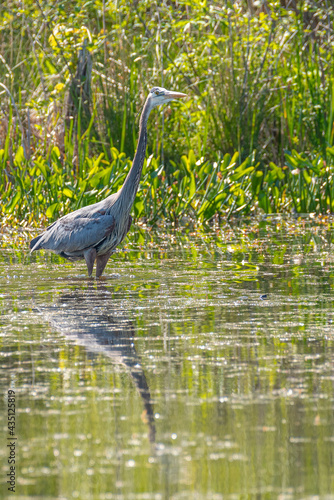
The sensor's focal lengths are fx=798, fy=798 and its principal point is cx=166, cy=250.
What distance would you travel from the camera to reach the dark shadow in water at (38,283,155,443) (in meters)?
3.21

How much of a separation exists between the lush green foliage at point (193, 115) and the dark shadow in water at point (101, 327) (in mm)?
4083

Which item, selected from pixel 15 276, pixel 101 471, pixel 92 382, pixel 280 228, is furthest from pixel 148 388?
pixel 280 228

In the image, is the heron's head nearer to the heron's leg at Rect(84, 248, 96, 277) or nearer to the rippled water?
the heron's leg at Rect(84, 248, 96, 277)

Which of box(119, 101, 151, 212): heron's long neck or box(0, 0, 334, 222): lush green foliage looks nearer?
box(119, 101, 151, 212): heron's long neck

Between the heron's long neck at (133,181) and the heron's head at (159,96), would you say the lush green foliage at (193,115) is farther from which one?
the heron's long neck at (133,181)

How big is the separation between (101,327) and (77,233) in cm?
211

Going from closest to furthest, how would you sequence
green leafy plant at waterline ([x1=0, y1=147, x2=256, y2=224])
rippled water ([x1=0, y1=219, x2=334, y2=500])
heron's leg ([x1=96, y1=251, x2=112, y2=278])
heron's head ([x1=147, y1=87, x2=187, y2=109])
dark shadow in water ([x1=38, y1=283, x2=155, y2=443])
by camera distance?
1. rippled water ([x1=0, y1=219, x2=334, y2=500])
2. dark shadow in water ([x1=38, y1=283, x2=155, y2=443])
3. heron's leg ([x1=96, y1=251, x2=112, y2=278])
4. heron's head ([x1=147, y1=87, x2=187, y2=109])
5. green leafy plant at waterline ([x1=0, y1=147, x2=256, y2=224])

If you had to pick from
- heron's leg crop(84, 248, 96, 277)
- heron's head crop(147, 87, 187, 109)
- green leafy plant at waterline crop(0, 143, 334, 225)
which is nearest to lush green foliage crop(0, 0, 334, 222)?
green leafy plant at waterline crop(0, 143, 334, 225)

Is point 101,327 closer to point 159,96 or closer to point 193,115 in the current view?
point 159,96

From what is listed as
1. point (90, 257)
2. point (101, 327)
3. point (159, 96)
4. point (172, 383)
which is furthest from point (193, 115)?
point (172, 383)

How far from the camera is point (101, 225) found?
20.0 feet

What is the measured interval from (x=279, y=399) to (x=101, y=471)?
0.83 m

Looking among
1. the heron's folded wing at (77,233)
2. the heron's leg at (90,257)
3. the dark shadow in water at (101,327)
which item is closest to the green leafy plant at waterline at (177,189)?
the heron's folded wing at (77,233)

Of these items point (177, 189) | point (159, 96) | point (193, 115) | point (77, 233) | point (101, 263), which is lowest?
point (101, 263)
